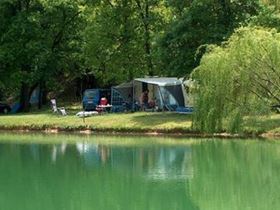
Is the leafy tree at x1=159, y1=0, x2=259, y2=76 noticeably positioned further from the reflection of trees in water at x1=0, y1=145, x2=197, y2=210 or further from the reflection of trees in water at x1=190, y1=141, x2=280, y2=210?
the reflection of trees in water at x1=0, y1=145, x2=197, y2=210

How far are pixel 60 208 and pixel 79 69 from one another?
1365 inches

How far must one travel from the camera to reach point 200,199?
14422 millimetres

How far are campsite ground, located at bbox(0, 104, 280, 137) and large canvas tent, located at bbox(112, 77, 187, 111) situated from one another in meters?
2.17

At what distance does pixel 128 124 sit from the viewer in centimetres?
3075

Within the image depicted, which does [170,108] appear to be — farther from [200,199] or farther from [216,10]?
[200,199]

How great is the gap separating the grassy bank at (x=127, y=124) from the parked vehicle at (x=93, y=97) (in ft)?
11.1

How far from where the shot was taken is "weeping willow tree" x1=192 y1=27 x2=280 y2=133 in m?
24.9

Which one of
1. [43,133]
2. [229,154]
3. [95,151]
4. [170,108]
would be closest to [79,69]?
[170,108]

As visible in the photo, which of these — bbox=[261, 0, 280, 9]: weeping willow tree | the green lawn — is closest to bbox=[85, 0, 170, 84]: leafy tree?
the green lawn

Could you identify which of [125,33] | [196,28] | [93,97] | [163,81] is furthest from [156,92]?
[196,28]

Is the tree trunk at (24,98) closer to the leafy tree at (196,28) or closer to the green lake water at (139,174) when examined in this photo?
the leafy tree at (196,28)

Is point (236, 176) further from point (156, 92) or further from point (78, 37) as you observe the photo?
point (78, 37)

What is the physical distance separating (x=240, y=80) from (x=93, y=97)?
55.6 ft

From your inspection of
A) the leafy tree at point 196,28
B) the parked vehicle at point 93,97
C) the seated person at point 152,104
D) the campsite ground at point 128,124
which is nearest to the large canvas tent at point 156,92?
the seated person at point 152,104
